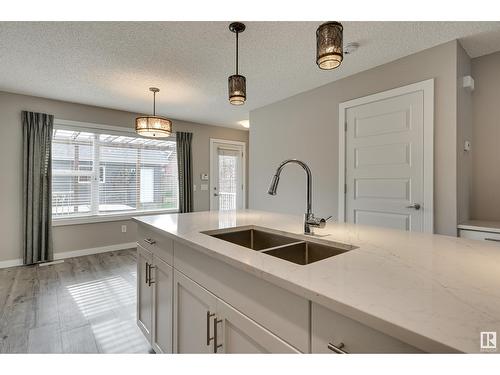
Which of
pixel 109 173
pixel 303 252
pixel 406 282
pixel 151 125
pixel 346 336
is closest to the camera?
pixel 346 336

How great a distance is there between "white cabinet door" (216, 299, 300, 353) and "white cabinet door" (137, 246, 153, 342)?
86 cm

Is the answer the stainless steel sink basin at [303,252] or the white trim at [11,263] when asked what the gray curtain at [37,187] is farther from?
the stainless steel sink basin at [303,252]

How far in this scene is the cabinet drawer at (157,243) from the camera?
5.05ft

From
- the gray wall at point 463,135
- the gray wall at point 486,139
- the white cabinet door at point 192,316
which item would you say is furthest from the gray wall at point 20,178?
the gray wall at point 486,139

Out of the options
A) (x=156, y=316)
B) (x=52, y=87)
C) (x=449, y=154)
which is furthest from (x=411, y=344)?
(x=52, y=87)

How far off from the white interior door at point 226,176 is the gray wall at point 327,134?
4.32ft

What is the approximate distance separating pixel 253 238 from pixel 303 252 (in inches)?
17.8

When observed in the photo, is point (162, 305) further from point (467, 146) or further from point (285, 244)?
point (467, 146)

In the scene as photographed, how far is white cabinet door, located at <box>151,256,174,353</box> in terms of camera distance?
1.52 metres

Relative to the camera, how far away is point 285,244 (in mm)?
1552

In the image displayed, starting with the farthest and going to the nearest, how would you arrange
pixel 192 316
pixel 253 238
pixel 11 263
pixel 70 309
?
pixel 11 263
pixel 70 309
pixel 253 238
pixel 192 316

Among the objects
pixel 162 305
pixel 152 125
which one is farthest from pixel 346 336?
pixel 152 125

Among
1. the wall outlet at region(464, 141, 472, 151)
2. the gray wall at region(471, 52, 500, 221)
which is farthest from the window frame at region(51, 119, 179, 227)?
the gray wall at region(471, 52, 500, 221)
